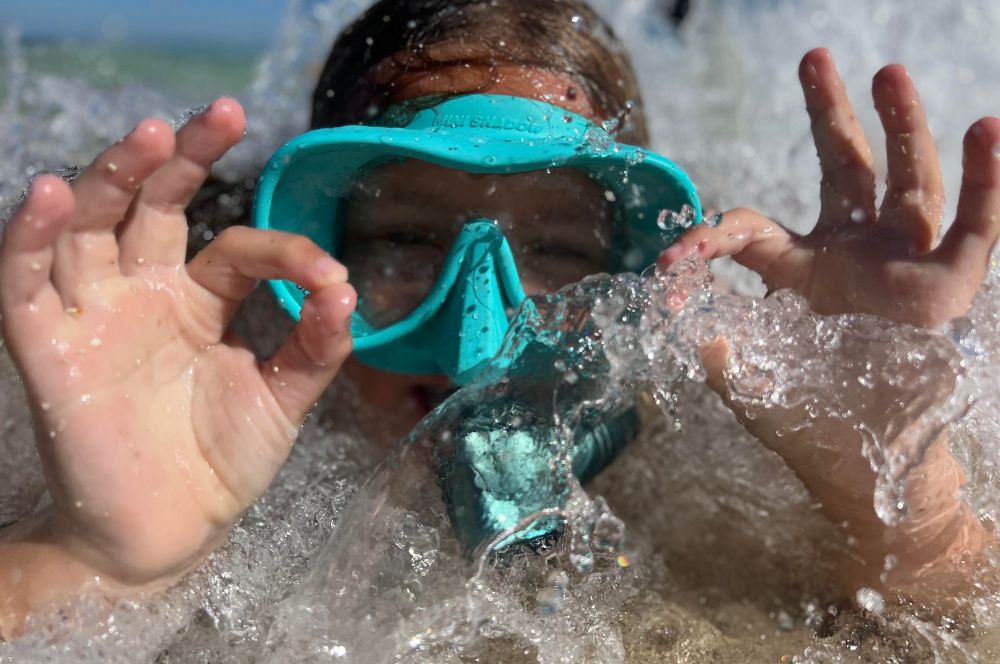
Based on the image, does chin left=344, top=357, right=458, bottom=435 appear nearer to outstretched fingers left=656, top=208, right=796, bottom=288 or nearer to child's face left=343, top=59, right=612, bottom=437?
child's face left=343, top=59, right=612, bottom=437

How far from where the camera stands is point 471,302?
197 cm

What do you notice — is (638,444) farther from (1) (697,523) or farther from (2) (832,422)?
(2) (832,422)

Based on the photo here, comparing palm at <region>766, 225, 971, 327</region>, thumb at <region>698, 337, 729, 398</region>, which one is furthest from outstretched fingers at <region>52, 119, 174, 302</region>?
palm at <region>766, 225, 971, 327</region>

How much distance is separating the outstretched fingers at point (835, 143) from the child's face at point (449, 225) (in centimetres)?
48

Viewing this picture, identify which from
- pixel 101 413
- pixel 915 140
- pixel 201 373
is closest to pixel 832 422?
pixel 915 140

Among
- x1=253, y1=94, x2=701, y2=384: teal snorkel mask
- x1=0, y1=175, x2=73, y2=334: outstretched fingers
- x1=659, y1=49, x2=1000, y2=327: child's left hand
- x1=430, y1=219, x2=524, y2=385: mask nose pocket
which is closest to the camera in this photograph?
x1=0, y1=175, x2=73, y2=334: outstretched fingers

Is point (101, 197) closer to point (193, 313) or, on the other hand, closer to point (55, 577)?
point (193, 313)

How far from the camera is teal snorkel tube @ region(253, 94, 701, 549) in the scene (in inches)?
72.1

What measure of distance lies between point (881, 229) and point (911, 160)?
0.46 ft

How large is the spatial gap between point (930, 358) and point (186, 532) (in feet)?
4.57

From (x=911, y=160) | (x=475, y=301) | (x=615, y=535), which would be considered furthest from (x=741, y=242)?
(x=615, y=535)

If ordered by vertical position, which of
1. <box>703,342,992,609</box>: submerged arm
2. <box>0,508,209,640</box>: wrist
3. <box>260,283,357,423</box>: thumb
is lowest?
<box>0,508,209,640</box>: wrist

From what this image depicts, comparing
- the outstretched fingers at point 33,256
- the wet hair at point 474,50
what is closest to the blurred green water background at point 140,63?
the wet hair at point 474,50

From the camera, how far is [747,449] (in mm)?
2521
